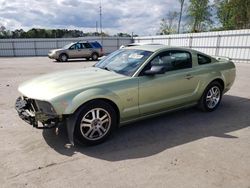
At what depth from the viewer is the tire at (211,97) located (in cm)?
508

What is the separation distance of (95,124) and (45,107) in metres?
0.78

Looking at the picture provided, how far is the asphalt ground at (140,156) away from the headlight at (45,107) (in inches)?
23.6

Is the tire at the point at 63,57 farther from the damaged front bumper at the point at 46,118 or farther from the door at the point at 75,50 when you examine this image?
the damaged front bumper at the point at 46,118

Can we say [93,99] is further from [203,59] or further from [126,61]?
[203,59]

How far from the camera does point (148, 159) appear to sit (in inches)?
126

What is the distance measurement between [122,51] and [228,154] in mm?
2804

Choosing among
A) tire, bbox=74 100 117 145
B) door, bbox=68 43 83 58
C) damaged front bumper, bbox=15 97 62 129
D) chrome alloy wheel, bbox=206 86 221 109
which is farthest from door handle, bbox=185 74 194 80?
door, bbox=68 43 83 58

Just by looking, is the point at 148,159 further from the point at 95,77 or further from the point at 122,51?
the point at 122,51

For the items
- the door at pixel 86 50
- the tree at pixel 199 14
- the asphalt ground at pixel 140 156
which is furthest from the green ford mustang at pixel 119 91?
the tree at pixel 199 14

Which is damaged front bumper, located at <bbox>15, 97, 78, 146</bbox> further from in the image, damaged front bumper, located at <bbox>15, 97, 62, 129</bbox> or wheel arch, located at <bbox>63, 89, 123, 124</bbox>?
wheel arch, located at <bbox>63, 89, 123, 124</bbox>

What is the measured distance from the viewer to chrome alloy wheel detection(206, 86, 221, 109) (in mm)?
5170

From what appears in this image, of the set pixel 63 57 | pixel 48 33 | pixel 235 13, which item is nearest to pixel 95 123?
pixel 63 57

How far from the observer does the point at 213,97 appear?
5262 millimetres

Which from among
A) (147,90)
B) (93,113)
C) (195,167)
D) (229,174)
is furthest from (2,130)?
(229,174)
